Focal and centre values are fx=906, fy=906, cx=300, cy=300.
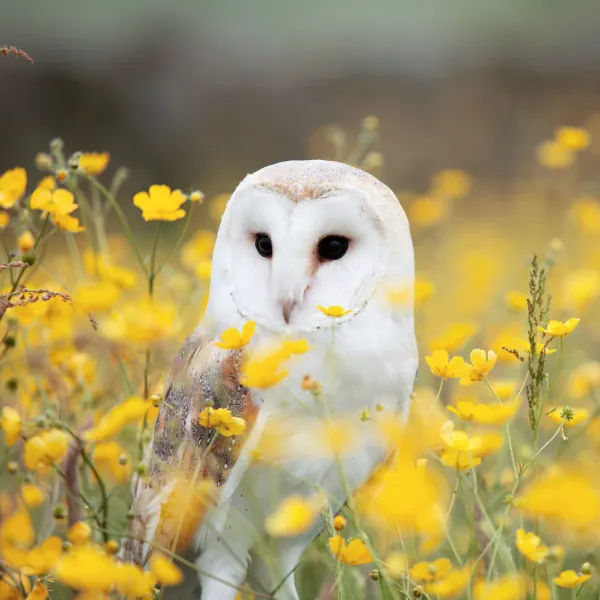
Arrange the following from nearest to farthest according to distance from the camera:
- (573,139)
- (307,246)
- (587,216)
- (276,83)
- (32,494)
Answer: (307,246) < (32,494) < (573,139) < (587,216) < (276,83)

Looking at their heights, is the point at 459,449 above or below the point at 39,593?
above

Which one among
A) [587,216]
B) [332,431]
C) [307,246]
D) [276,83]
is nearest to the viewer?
[332,431]

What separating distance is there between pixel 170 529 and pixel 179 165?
9.89ft

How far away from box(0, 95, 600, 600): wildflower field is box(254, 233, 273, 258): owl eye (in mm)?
72

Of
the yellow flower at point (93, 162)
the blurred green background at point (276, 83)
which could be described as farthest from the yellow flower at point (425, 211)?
the blurred green background at point (276, 83)

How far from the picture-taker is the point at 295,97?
12.7 feet

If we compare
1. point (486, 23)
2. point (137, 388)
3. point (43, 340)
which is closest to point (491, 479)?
point (137, 388)

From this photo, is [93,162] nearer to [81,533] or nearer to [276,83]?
[81,533]

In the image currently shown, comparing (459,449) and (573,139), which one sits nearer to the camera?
(459,449)

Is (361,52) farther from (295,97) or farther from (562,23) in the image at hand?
(562,23)

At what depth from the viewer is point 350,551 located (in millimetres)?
691

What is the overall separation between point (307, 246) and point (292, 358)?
0.10 m

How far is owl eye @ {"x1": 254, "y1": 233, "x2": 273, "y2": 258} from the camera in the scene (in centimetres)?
82

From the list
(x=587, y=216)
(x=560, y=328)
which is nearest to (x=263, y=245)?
(x=560, y=328)
